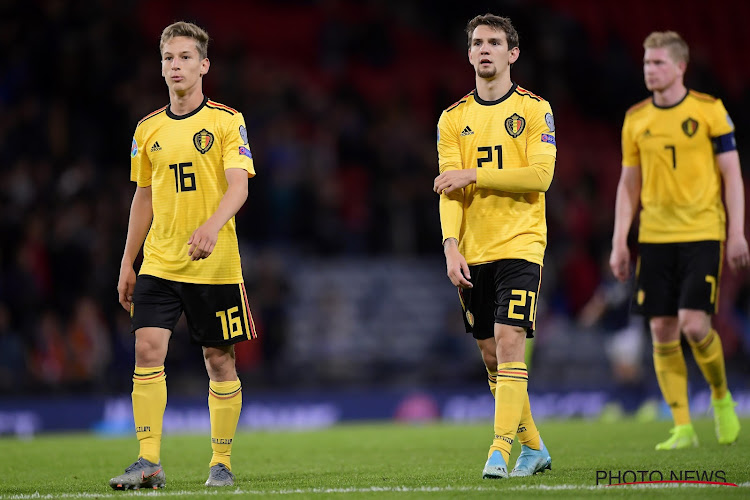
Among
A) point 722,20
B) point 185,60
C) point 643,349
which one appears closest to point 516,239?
point 185,60

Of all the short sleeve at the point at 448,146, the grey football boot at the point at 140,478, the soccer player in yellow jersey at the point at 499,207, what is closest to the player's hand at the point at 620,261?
the soccer player in yellow jersey at the point at 499,207

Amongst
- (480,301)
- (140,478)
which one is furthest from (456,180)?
(140,478)

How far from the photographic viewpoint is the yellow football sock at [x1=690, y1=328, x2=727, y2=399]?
25.0 feet

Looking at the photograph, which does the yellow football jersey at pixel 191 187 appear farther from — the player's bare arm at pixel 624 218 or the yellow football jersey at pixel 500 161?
the player's bare arm at pixel 624 218

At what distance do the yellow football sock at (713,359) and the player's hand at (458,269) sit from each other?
2.49 meters

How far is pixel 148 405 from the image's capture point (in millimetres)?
5777

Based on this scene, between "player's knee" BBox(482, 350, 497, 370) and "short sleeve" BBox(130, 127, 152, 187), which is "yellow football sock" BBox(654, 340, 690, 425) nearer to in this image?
"player's knee" BBox(482, 350, 497, 370)

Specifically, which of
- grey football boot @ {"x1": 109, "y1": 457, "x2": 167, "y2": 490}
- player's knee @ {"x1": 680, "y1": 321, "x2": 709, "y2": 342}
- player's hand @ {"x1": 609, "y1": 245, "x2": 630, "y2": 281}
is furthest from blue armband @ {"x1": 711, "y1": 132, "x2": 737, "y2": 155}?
grey football boot @ {"x1": 109, "y1": 457, "x2": 167, "y2": 490}

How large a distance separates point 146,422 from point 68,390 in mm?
7070

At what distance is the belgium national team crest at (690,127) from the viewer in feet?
25.0

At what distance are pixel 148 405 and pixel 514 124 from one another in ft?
7.96

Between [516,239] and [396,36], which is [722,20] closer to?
[396,36]

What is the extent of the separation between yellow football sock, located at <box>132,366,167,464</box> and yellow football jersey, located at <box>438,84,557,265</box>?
1699 millimetres

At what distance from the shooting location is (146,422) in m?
5.76
